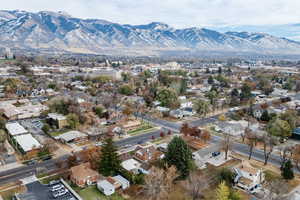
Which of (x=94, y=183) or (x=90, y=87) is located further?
(x=90, y=87)

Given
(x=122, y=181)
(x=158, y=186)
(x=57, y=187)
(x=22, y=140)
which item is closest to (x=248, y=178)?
(x=158, y=186)

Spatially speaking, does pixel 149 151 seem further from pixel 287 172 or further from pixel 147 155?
pixel 287 172

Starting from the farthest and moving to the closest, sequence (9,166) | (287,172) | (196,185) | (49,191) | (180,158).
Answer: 1. (9,166)
2. (287,172)
3. (180,158)
4. (49,191)
5. (196,185)

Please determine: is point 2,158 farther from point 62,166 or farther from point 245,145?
point 245,145

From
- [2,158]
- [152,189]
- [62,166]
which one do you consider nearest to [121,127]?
[62,166]

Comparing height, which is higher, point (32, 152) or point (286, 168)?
point (286, 168)

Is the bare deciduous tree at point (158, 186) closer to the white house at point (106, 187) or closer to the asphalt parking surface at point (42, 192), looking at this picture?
the white house at point (106, 187)
